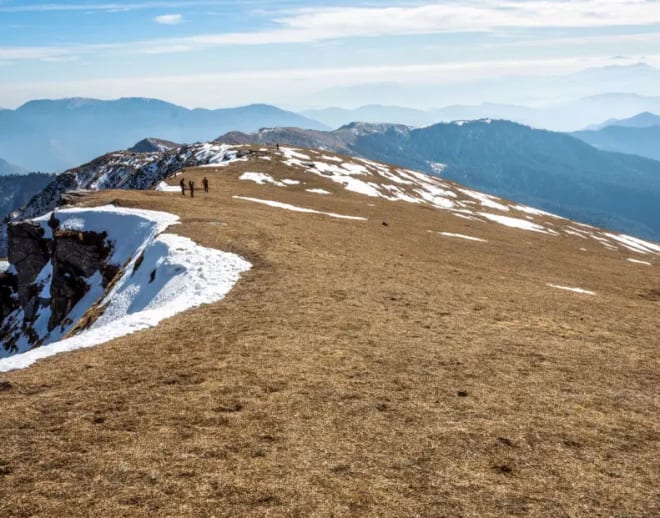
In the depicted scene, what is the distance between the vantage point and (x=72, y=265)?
46469mm

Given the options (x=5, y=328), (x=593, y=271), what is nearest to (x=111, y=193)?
(x=5, y=328)

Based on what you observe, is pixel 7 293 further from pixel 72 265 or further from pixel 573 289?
pixel 573 289

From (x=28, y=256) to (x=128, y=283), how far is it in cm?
3211

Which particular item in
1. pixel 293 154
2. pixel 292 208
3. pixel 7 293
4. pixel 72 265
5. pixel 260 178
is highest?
pixel 293 154

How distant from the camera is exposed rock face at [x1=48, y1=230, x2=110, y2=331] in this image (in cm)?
4412

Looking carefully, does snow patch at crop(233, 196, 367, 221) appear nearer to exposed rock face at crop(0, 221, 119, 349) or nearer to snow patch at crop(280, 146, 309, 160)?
exposed rock face at crop(0, 221, 119, 349)

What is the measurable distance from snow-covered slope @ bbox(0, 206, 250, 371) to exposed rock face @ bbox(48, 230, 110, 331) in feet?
2.56

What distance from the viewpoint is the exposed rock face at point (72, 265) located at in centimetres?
4412

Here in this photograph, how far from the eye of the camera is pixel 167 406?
45.8ft

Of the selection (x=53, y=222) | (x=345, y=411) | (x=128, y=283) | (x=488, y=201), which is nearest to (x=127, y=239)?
(x=128, y=283)

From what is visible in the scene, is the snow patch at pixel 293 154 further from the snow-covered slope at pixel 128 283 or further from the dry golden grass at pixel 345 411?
the dry golden grass at pixel 345 411

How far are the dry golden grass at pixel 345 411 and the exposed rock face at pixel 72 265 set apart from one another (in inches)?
929

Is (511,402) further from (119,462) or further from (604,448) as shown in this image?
(119,462)

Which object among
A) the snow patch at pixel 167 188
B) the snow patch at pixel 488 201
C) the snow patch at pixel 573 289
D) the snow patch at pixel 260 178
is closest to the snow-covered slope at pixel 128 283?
the snow patch at pixel 167 188
